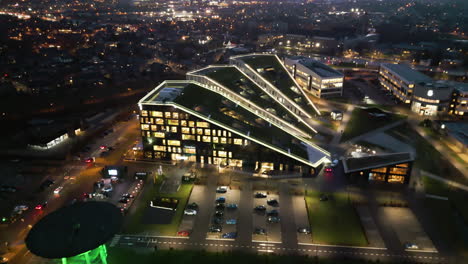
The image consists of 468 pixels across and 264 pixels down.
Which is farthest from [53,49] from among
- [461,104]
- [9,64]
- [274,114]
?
[461,104]

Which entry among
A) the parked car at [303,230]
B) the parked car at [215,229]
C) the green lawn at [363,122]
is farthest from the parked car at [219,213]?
the green lawn at [363,122]

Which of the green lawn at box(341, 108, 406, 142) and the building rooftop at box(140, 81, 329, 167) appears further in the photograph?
the green lawn at box(341, 108, 406, 142)

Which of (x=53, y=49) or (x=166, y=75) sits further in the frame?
(x=53, y=49)

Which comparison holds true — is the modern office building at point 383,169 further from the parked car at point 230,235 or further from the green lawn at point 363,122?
the parked car at point 230,235

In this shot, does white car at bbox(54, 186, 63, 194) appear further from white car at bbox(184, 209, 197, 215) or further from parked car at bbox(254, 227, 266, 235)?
parked car at bbox(254, 227, 266, 235)

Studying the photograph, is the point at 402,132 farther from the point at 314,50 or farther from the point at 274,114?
the point at 314,50

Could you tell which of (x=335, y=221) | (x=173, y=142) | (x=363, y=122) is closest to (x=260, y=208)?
(x=335, y=221)

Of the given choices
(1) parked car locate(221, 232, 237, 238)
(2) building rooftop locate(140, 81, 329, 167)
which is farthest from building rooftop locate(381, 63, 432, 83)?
(1) parked car locate(221, 232, 237, 238)
